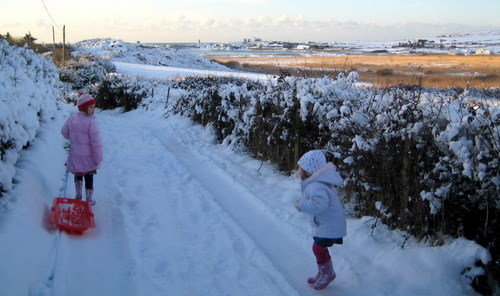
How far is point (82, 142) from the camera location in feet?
18.6

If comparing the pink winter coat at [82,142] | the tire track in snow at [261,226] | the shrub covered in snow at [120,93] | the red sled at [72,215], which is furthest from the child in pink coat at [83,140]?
the shrub covered in snow at [120,93]

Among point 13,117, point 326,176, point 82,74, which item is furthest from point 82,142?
point 82,74

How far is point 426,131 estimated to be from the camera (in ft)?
15.0

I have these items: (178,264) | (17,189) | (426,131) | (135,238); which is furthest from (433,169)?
(17,189)

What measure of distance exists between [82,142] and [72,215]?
1082 mm

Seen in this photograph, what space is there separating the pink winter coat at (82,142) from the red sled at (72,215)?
1.80 feet

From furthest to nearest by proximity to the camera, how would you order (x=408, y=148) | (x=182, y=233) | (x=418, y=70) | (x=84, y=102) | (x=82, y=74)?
(x=82, y=74) → (x=418, y=70) → (x=84, y=102) → (x=182, y=233) → (x=408, y=148)

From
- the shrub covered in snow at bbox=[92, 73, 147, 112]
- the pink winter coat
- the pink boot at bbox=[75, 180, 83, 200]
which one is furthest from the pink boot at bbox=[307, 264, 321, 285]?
the shrub covered in snow at bbox=[92, 73, 147, 112]

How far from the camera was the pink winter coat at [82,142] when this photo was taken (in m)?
5.64

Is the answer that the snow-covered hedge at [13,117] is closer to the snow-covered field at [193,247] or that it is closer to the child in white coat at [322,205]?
the snow-covered field at [193,247]

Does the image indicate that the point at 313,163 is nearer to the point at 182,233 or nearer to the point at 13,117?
the point at 182,233

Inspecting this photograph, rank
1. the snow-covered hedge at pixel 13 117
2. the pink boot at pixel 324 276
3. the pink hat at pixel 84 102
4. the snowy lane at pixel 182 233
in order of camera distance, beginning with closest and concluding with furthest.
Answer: the pink boot at pixel 324 276 → the snowy lane at pixel 182 233 → the snow-covered hedge at pixel 13 117 → the pink hat at pixel 84 102

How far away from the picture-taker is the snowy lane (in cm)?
403

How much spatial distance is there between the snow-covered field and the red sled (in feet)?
0.33
